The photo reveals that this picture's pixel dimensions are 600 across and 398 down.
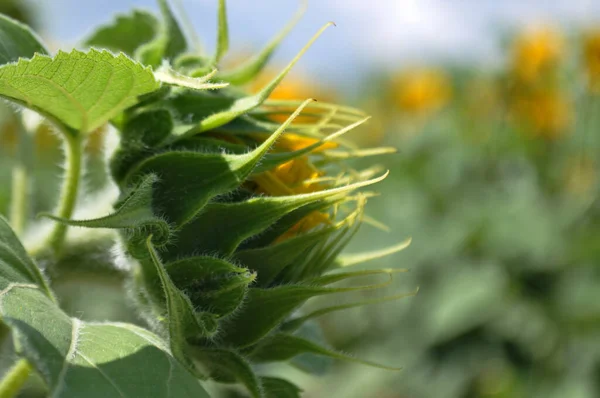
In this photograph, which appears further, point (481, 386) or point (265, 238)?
point (481, 386)

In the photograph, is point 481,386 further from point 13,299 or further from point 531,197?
point 13,299

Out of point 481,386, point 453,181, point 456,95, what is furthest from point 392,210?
point 456,95

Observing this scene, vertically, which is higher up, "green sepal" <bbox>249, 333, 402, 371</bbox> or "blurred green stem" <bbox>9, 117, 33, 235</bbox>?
"blurred green stem" <bbox>9, 117, 33, 235</bbox>

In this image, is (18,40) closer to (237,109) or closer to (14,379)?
(237,109)

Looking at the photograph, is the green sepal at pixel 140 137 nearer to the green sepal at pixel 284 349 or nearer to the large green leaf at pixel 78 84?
the large green leaf at pixel 78 84

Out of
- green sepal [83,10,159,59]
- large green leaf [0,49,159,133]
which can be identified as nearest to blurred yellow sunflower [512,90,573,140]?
green sepal [83,10,159,59]

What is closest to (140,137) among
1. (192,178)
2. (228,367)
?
(192,178)

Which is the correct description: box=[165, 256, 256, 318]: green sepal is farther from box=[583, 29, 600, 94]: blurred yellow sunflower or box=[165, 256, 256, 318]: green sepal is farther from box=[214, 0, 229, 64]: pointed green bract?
box=[583, 29, 600, 94]: blurred yellow sunflower
